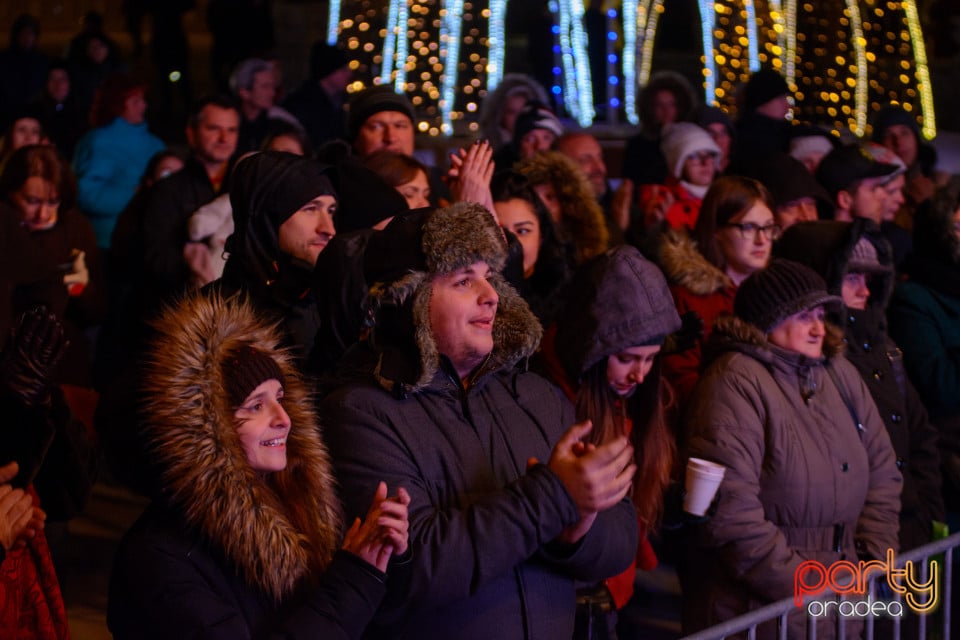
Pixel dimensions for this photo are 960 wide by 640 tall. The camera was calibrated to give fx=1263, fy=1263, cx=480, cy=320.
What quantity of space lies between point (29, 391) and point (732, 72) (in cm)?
1060

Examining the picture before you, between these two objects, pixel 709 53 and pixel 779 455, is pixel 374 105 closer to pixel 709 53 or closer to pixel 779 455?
pixel 779 455

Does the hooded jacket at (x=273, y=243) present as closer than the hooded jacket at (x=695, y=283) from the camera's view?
Yes

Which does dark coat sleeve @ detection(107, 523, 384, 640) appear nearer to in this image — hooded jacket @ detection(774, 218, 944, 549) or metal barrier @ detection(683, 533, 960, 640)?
metal barrier @ detection(683, 533, 960, 640)

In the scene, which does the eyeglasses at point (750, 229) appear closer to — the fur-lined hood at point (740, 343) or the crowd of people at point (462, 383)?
the crowd of people at point (462, 383)

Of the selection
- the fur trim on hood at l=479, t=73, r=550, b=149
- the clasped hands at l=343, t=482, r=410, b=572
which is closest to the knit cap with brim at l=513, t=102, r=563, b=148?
the fur trim on hood at l=479, t=73, r=550, b=149

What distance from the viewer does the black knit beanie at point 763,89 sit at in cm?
873

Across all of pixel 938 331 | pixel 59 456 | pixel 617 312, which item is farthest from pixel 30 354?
pixel 938 331

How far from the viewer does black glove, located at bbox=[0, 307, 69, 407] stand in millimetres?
3529

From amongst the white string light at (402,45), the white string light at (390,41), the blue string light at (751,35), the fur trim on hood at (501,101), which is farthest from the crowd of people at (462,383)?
the blue string light at (751,35)

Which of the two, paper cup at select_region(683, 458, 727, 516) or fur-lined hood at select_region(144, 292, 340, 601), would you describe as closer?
fur-lined hood at select_region(144, 292, 340, 601)

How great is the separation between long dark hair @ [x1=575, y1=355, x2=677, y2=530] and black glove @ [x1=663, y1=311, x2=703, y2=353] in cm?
32

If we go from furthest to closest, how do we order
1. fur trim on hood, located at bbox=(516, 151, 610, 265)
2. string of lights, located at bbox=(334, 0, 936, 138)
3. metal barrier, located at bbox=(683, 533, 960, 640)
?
1. string of lights, located at bbox=(334, 0, 936, 138)
2. fur trim on hood, located at bbox=(516, 151, 610, 265)
3. metal barrier, located at bbox=(683, 533, 960, 640)

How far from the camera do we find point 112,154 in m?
8.37

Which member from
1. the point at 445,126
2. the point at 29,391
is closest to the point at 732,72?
the point at 445,126
